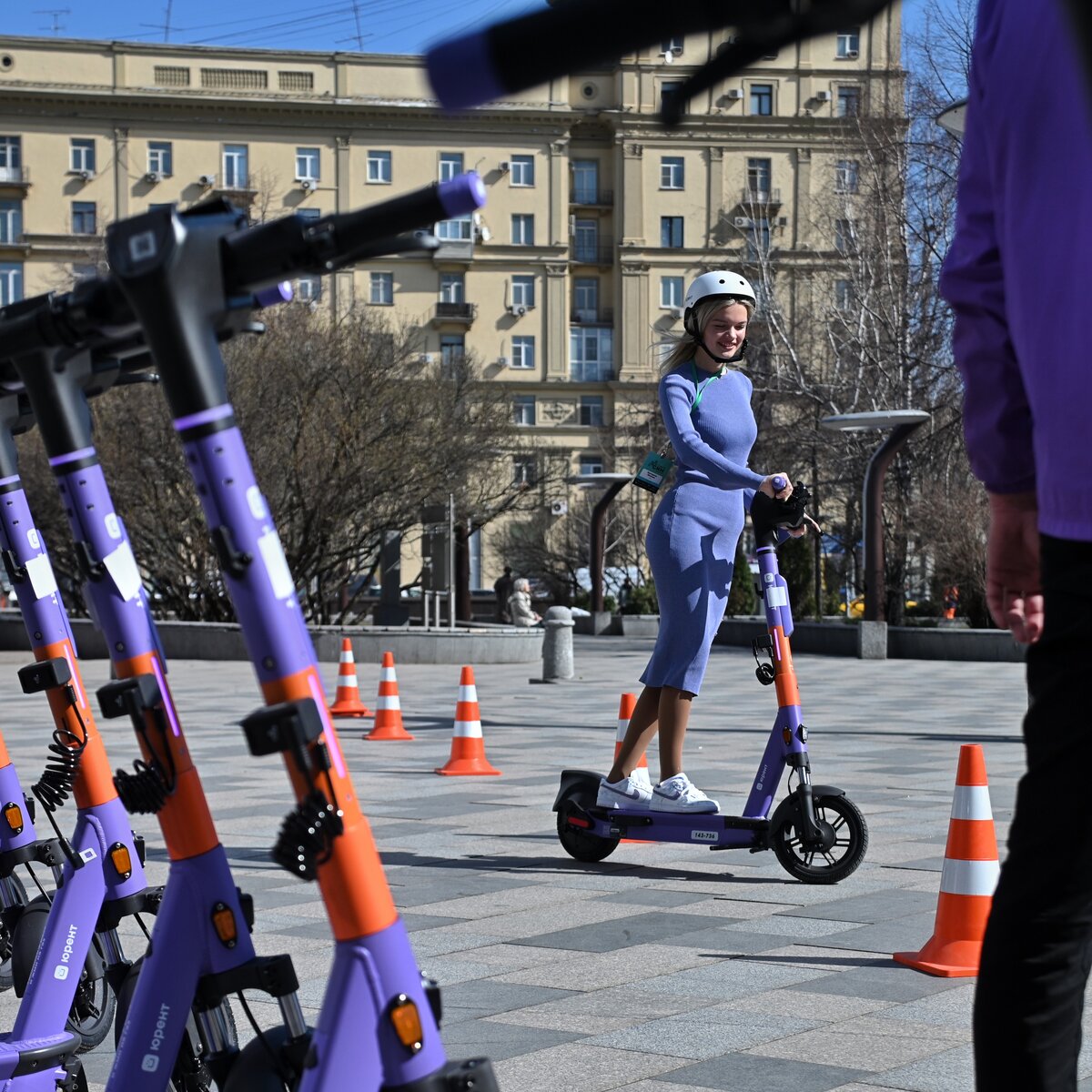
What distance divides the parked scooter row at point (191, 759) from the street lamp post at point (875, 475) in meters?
20.4

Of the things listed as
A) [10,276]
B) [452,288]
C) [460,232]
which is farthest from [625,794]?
[452,288]

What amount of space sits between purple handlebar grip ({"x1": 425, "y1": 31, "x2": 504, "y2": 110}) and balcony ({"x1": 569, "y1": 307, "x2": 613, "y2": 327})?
76.5 metres

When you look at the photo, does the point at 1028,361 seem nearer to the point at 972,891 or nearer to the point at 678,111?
the point at 678,111

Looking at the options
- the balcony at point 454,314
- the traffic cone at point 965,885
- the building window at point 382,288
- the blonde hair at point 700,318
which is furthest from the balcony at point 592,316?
the traffic cone at point 965,885

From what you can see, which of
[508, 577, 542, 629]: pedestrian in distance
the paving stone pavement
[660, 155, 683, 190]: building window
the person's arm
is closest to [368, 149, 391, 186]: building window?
[660, 155, 683, 190]: building window

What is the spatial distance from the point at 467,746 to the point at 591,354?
2672 inches

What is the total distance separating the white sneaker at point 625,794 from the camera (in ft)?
21.7

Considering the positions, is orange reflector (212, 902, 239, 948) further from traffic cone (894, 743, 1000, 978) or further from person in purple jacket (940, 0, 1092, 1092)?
traffic cone (894, 743, 1000, 978)

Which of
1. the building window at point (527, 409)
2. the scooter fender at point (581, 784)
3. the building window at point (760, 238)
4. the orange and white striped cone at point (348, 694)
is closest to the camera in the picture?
the scooter fender at point (581, 784)

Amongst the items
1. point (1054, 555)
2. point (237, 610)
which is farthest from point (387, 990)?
point (1054, 555)

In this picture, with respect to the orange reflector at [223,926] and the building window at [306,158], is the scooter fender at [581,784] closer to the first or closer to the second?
the orange reflector at [223,926]

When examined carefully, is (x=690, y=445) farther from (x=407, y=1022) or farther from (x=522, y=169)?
(x=522, y=169)

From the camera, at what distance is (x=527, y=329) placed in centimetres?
7650

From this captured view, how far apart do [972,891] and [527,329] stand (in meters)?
72.3
